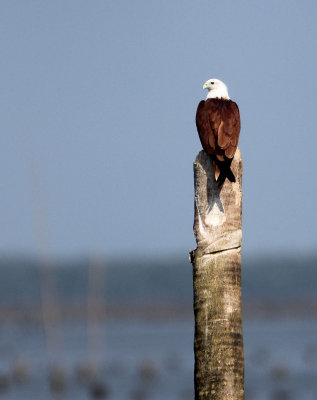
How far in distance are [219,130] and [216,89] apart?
5.66 ft

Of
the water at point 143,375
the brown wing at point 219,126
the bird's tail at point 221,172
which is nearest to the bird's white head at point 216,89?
the brown wing at point 219,126

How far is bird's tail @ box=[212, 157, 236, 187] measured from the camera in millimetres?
7488

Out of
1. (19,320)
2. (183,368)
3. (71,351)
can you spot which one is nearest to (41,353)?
(71,351)

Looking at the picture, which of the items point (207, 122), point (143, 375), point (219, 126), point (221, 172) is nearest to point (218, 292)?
point (221, 172)

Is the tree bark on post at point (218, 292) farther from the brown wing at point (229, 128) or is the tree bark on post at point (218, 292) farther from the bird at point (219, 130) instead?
the brown wing at point (229, 128)

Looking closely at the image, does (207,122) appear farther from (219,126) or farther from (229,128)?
(229,128)

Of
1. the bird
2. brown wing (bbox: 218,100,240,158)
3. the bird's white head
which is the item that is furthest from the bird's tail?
the bird's white head

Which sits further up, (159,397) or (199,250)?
(199,250)

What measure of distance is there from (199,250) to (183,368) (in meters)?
40.0

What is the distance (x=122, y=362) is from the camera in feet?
169

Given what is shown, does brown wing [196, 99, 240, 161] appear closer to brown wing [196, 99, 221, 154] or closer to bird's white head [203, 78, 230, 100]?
brown wing [196, 99, 221, 154]

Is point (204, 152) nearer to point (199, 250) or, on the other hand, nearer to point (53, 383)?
point (199, 250)

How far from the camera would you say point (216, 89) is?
10039mm

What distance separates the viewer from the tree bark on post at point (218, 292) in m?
7.25
